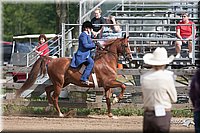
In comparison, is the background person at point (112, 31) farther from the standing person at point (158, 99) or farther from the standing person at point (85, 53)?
the standing person at point (158, 99)

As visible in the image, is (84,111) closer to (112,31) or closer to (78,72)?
(78,72)

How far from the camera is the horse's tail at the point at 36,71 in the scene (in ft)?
52.3

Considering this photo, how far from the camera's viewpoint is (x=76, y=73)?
51.1ft

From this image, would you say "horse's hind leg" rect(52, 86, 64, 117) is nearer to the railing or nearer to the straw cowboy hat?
the railing

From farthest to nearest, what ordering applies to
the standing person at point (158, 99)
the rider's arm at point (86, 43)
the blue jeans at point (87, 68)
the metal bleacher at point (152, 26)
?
the metal bleacher at point (152, 26) → the blue jeans at point (87, 68) → the rider's arm at point (86, 43) → the standing person at point (158, 99)

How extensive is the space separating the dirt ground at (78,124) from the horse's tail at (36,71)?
3.13ft

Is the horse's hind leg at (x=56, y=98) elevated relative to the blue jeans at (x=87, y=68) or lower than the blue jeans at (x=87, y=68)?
lower

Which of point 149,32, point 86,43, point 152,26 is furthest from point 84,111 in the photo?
point 152,26

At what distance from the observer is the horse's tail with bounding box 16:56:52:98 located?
15.9m

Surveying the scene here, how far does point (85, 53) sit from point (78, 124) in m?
2.03

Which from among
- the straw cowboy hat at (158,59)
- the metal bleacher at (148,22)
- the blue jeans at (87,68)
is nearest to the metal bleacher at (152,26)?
the metal bleacher at (148,22)

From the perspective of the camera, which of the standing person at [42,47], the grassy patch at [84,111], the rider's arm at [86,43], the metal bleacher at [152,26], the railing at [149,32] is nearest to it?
the rider's arm at [86,43]

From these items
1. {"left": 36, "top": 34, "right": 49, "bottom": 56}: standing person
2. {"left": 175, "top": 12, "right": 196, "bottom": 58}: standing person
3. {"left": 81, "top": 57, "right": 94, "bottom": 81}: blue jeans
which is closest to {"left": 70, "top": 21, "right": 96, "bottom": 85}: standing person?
{"left": 81, "top": 57, "right": 94, "bottom": 81}: blue jeans

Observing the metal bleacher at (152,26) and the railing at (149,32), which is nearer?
the railing at (149,32)
